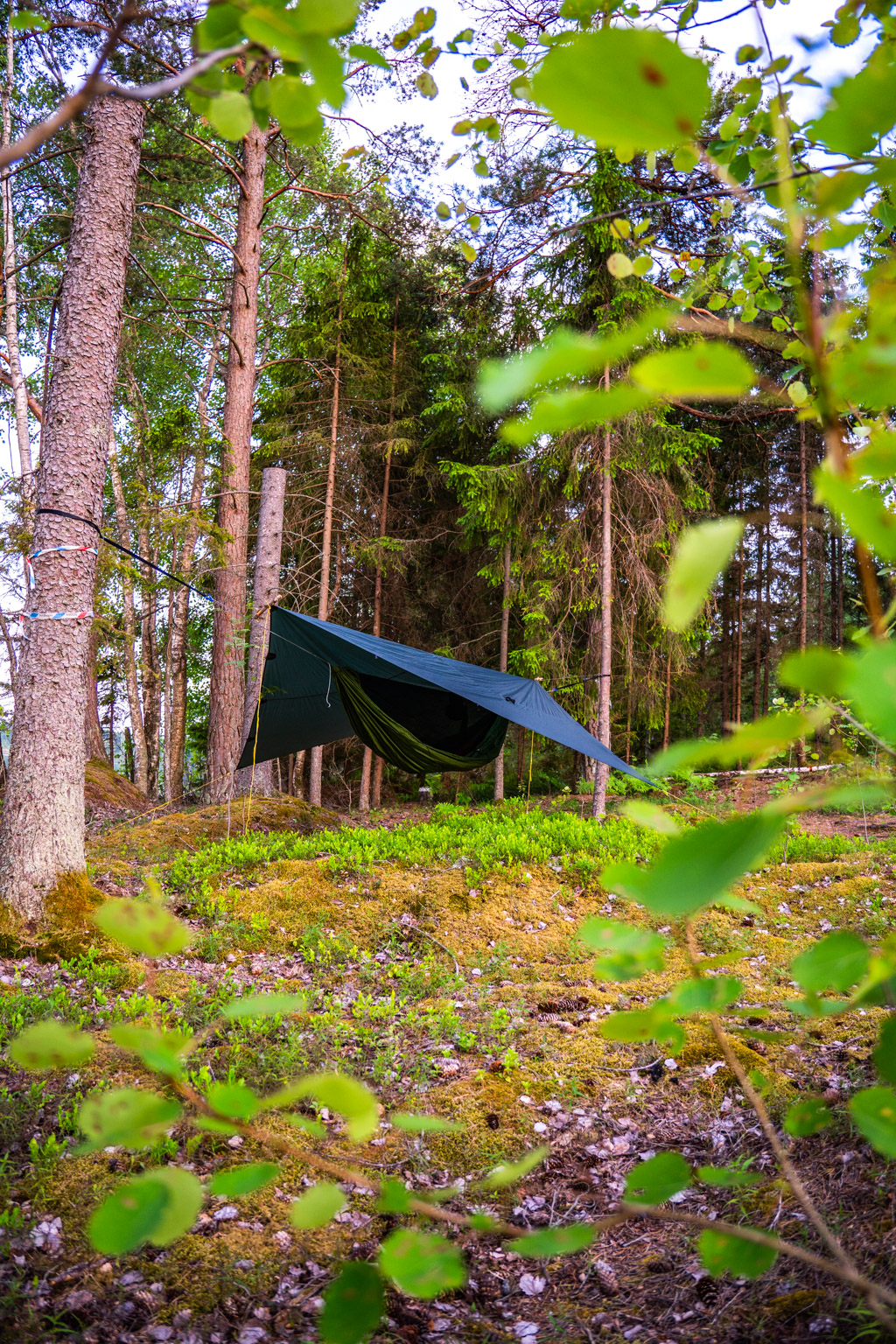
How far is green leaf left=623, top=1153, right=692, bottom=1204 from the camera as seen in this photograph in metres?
0.38

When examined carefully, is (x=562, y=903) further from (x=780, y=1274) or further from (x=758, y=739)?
(x=758, y=739)

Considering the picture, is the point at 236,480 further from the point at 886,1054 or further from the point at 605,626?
the point at 886,1054

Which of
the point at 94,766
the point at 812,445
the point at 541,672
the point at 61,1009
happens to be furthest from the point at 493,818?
the point at 812,445

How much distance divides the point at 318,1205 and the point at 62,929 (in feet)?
9.20

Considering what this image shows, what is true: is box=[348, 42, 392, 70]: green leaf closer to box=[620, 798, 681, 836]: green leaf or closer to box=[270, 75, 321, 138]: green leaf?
box=[270, 75, 321, 138]: green leaf

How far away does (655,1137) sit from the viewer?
1599 millimetres

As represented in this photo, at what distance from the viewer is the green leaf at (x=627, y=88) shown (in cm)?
24

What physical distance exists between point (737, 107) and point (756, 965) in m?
2.64

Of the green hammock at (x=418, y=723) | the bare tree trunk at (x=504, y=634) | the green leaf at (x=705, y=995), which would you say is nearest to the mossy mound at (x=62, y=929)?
the green hammock at (x=418, y=723)

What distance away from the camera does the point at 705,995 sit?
0.40m

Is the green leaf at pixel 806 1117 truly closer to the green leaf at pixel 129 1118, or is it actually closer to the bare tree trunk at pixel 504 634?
the green leaf at pixel 129 1118

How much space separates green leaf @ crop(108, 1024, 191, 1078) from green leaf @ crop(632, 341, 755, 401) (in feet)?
1.15

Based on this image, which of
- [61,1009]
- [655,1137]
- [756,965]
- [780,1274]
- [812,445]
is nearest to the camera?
[780,1274]

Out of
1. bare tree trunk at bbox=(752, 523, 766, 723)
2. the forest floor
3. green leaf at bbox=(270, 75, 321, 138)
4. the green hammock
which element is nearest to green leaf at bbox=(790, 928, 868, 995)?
the forest floor
